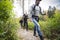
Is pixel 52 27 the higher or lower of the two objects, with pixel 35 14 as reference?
lower

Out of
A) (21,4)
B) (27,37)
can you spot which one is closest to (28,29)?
(27,37)

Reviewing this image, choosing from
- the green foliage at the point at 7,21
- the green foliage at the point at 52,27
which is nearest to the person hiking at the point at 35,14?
the green foliage at the point at 52,27

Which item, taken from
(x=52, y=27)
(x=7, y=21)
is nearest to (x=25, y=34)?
(x=7, y=21)

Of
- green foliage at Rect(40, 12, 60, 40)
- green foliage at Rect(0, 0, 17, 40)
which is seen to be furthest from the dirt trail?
green foliage at Rect(40, 12, 60, 40)

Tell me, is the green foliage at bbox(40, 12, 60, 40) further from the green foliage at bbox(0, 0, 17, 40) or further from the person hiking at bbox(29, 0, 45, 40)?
the green foliage at bbox(0, 0, 17, 40)

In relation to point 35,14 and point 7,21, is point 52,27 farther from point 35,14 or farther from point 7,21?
point 7,21

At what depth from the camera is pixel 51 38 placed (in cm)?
474

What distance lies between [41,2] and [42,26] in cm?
39

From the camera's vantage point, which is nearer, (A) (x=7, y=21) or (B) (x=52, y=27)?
(A) (x=7, y=21)

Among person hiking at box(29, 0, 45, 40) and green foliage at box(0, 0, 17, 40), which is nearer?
green foliage at box(0, 0, 17, 40)

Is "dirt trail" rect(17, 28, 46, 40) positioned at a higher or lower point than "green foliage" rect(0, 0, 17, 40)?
lower

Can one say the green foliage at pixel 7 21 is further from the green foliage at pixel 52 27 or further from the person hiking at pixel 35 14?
the green foliage at pixel 52 27

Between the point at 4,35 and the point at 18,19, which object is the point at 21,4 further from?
the point at 4,35

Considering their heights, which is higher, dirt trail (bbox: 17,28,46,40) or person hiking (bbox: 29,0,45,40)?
person hiking (bbox: 29,0,45,40)
